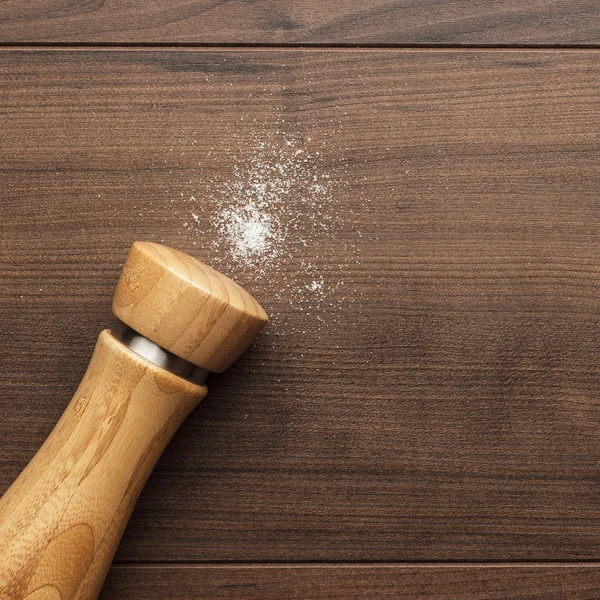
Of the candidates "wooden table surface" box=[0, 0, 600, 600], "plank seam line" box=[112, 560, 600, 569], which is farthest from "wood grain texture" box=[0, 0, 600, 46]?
"plank seam line" box=[112, 560, 600, 569]

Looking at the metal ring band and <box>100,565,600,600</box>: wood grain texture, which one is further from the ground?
the metal ring band

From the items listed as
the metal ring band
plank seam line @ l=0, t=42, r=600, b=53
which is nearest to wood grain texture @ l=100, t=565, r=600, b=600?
the metal ring band

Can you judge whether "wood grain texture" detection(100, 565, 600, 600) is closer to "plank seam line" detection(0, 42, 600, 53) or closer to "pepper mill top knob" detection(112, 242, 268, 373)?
"pepper mill top knob" detection(112, 242, 268, 373)

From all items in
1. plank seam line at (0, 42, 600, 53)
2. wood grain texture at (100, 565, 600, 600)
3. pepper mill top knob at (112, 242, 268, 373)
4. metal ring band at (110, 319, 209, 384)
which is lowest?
wood grain texture at (100, 565, 600, 600)

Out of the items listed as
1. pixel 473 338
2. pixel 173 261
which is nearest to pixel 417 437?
pixel 473 338

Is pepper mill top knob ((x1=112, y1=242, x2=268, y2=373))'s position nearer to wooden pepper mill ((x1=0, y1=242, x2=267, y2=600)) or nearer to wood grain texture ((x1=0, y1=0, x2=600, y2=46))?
wooden pepper mill ((x1=0, y1=242, x2=267, y2=600))

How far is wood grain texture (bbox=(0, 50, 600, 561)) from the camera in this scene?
418 millimetres

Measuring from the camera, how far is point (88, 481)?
0.35 meters

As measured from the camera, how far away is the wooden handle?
342 millimetres

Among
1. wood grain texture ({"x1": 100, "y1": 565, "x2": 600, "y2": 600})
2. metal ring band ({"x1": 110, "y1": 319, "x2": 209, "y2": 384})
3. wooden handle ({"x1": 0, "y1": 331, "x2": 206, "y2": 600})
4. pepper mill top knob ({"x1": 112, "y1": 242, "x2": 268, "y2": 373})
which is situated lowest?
wood grain texture ({"x1": 100, "y1": 565, "x2": 600, "y2": 600})

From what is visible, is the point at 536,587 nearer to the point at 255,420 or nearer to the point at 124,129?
the point at 255,420

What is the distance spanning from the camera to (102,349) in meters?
0.36

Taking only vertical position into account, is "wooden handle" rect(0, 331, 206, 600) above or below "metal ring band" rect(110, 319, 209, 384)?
below

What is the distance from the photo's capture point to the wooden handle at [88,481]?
34 centimetres
